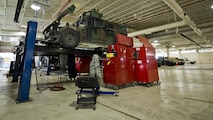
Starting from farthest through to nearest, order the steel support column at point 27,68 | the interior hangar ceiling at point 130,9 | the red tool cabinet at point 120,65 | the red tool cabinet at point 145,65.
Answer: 1. the interior hangar ceiling at point 130,9
2. the red tool cabinet at point 145,65
3. the red tool cabinet at point 120,65
4. the steel support column at point 27,68

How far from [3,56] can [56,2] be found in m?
17.7

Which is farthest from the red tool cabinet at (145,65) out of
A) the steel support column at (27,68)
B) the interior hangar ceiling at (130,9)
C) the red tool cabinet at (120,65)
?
the steel support column at (27,68)

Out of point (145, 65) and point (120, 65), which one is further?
point (145, 65)

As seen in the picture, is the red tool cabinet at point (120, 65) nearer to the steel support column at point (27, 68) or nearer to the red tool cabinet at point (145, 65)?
the red tool cabinet at point (145, 65)

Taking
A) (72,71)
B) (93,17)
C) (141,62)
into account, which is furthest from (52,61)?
(141,62)

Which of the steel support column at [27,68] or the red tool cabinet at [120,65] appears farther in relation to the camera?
the red tool cabinet at [120,65]

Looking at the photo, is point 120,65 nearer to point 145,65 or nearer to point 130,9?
point 145,65

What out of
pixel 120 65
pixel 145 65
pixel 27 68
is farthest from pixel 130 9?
pixel 27 68

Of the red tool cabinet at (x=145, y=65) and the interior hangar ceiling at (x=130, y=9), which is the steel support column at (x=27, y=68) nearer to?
the interior hangar ceiling at (x=130, y=9)

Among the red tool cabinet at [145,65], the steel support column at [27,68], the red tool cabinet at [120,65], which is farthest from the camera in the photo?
the red tool cabinet at [145,65]

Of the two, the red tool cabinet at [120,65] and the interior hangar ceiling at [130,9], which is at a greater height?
the interior hangar ceiling at [130,9]

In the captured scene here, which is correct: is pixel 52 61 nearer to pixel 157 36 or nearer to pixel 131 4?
pixel 131 4

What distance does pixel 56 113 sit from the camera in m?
1.80

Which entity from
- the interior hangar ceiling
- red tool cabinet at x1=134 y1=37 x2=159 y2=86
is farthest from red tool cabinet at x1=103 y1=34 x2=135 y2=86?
the interior hangar ceiling
